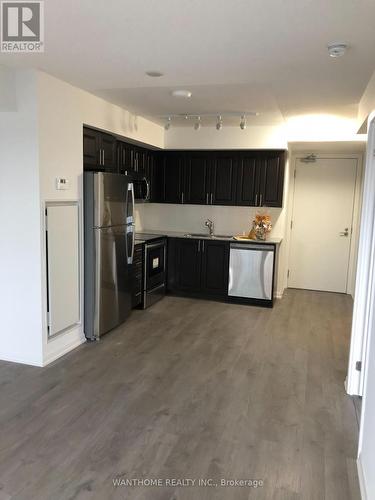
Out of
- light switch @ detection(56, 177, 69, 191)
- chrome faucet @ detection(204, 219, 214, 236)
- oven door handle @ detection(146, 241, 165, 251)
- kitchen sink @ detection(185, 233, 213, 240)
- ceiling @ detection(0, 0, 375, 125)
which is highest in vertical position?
ceiling @ detection(0, 0, 375, 125)

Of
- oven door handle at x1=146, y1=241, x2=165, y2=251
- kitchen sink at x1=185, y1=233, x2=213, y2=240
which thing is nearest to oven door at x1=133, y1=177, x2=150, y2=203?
oven door handle at x1=146, y1=241, x2=165, y2=251

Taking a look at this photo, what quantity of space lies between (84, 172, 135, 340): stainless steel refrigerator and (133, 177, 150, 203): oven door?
0.99 meters

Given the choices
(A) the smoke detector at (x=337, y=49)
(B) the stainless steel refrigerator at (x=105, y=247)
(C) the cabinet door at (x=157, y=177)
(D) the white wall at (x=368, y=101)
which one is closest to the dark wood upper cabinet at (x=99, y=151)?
(B) the stainless steel refrigerator at (x=105, y=247)

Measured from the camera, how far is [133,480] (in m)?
2.14

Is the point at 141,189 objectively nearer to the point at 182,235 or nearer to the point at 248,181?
the point at 182,235

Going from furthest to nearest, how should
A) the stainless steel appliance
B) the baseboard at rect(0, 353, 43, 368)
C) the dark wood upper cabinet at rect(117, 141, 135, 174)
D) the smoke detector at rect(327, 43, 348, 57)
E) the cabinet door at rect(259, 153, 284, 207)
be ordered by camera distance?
the cabinet door at rect(259, 153, 284, 207) → the stainless steel appliance → the dark wood upper cabinet at rect(117, 141, 135, 174) → the baseboard at rect(0, 353, 43, 368) → the smoke detector at rect(327, 43, 348, 57)

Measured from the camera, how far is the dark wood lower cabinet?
5.75 m

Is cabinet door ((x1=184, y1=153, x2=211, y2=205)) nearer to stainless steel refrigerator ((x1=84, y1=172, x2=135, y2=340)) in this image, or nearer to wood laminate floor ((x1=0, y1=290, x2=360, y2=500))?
stainless steel refrigerator ((x1=84, y1=172, x2=135, y2=340))

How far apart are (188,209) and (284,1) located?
456 centimetres

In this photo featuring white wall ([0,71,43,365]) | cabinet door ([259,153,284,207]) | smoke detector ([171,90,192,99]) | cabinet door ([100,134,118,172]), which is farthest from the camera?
cabinet door ([259,153,284,207])

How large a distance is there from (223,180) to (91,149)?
7.82ft

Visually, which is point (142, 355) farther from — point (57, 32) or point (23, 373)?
point (57, 32)

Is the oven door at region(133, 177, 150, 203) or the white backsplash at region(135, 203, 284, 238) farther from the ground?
the oven door at region(133, 177, 150, 203)

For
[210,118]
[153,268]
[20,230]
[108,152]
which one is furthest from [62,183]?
[210,118]
